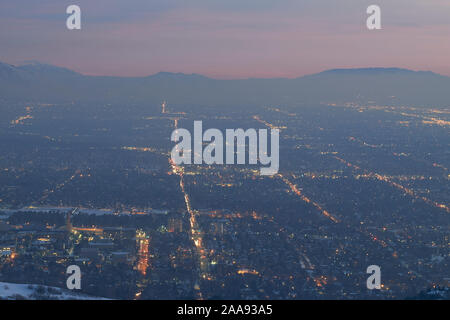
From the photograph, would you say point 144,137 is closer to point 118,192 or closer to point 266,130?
point 266,130

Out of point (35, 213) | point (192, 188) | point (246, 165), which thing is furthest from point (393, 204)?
point (35, 213)

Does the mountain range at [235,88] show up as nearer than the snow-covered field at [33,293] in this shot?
No

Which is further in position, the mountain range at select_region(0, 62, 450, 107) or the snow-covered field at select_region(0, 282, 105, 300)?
the mountain range at select_region(0, 62, 450, 107)

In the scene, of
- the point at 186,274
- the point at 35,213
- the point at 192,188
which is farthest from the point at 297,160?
the point at 186,274

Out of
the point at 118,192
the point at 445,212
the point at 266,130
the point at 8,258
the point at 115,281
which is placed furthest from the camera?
the point at 266,130

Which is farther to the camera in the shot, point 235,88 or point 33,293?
point 235,88

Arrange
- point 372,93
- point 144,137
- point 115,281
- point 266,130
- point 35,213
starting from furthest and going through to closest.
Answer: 1. point 372,93
2. point 266,130
3. point 144,137
4. point 35,213
5. point 115,281

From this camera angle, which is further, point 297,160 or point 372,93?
point 372,93

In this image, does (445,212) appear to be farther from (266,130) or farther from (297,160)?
(266,130)
